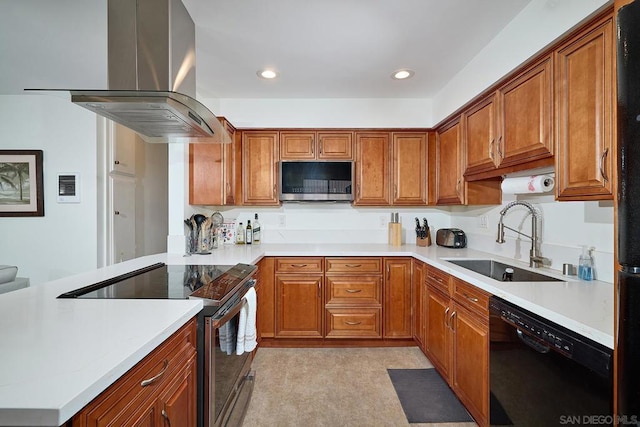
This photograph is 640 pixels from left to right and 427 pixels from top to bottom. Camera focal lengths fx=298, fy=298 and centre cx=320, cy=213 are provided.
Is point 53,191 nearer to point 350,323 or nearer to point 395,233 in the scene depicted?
point 350,323

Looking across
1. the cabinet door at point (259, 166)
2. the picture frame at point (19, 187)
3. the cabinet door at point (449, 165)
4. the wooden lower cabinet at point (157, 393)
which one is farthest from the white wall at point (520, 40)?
the picture frame at point (19, 187)

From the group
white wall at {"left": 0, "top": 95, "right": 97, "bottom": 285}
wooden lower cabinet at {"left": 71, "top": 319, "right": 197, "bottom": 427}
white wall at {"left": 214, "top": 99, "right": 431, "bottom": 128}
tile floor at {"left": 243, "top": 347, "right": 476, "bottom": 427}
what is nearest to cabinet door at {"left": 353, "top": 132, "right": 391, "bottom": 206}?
white wall at {"left": 214, "top": 99, "right": 431, "bottom": 128}

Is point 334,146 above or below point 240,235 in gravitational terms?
above

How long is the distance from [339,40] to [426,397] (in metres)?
2.47

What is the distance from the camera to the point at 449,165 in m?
2.73

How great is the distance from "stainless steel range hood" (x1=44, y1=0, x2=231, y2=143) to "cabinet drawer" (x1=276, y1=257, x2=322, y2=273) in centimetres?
147

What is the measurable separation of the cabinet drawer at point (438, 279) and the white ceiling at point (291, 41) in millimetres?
1605

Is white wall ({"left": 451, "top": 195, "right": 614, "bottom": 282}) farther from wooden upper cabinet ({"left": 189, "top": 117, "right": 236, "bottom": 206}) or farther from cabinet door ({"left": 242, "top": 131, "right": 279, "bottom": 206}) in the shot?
wooden upper cabinet ({"left": 189, "top": 117, "right": 236, "bottom": 206})

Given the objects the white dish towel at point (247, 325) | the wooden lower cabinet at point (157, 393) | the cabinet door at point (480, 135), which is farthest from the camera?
the cabinet door at point (480, 135)

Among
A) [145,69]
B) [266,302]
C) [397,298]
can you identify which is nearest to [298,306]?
[266,302]

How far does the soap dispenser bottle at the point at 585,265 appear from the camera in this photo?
1566mm

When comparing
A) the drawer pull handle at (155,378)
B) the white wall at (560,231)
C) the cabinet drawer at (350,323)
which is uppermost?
the white wall at (560,231)

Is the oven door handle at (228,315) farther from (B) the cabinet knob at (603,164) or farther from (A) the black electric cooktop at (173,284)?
(B) the cabinet knob at (603,164)

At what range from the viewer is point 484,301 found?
1.61m
